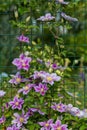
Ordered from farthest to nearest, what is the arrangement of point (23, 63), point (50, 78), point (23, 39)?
point (23, 39), point (23, 63), point (50, 78)

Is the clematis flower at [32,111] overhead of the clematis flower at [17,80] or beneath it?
beneath

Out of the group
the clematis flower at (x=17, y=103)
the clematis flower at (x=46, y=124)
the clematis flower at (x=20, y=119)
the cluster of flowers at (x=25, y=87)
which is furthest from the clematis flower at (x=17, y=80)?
the clematis flower at (x=46, y=124)

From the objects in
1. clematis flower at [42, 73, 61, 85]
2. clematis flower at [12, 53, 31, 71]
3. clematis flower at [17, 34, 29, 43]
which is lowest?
clematis flower at [42, 73, 61, 85]

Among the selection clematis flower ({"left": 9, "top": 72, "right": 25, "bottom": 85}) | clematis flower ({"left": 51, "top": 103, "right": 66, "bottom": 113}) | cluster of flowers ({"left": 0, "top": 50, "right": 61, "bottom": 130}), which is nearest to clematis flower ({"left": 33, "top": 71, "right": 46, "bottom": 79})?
cluster of flowers ({"left": 0, "top": 50, "right": 61, "bottom": 130})

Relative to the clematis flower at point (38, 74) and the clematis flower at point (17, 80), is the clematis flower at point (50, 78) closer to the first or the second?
the clematis flower at point (38, 74)

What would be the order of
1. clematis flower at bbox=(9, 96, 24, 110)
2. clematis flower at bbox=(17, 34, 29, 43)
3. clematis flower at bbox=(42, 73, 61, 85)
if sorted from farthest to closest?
clematis flower at bbox=(17, 34, 29, 43)
clematis flower at bbox=(9, 96, 24, 110)
clematis flower at bbox=(42, 73, 61, 85)

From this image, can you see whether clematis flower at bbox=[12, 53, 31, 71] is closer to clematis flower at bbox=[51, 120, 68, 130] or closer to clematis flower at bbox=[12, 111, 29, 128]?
clematis flower at bbox=[12, 111, 29, 128]

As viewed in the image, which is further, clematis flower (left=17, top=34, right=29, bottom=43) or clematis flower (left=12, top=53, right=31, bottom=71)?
clematis flower (left=17, top=34, right=29, bottom=43)

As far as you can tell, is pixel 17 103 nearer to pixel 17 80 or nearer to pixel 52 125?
pixel 17 80

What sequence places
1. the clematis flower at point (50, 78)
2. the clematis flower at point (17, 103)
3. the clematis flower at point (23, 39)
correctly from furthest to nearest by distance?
the clematis flower at point (23, 39), the clematis flower at point (17, 103), the clematis flower at point (50, 78)

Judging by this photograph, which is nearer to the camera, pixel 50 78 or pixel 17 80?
pixel 50 78

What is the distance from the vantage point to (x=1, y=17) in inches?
266

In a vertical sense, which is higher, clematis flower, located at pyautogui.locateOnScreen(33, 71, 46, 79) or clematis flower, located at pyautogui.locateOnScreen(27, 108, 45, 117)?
clematis flower, located at pyautogui.locateOnScreen(33, 71, 46, 79)

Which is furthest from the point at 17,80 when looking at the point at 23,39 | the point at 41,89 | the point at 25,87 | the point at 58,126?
the point at 58,126
